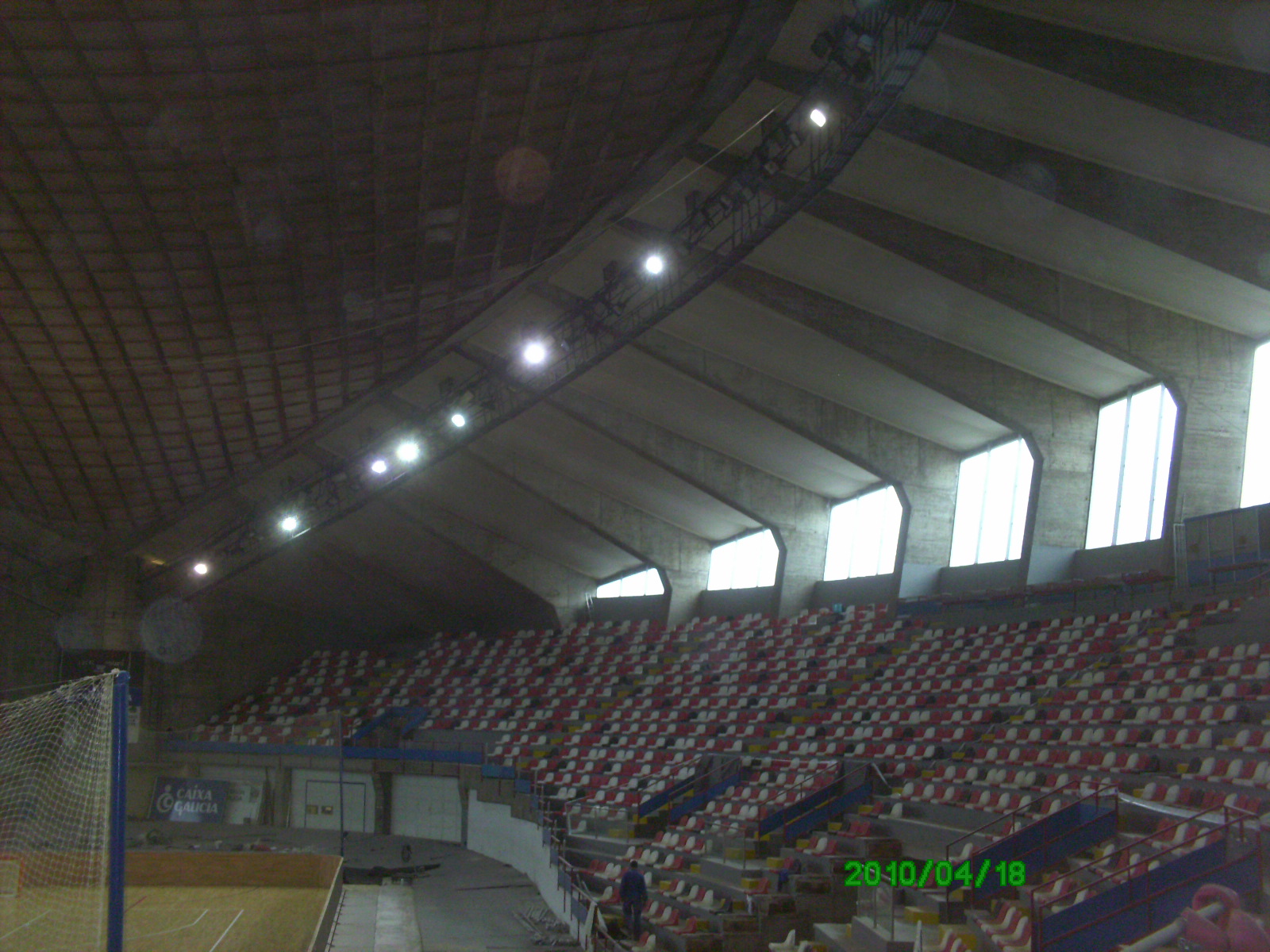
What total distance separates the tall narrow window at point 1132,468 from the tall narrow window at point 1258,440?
43.4 inches

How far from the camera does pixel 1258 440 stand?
59.3ft

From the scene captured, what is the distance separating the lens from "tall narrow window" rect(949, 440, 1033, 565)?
23547mm

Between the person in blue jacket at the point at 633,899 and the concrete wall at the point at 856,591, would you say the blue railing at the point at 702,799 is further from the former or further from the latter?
the concrete wall at the point at 856,591

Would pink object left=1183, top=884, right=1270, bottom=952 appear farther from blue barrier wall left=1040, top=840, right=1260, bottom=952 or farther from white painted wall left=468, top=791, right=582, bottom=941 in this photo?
white painted wall left=468, top=791, right=582, bottom=941

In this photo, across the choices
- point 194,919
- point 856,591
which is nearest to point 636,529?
point 856,591

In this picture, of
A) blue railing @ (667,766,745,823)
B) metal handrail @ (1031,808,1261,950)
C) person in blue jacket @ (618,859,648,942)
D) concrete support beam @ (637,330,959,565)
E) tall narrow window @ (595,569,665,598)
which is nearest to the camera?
metal handrail @ (1031,808,1261,950)

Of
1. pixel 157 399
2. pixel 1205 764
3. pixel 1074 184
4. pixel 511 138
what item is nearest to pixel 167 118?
pixel 511 138

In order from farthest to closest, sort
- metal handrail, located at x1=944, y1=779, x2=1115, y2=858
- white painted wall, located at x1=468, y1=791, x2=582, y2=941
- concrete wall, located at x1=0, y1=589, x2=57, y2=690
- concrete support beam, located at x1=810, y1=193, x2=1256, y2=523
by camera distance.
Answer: concrete wall, located at x1=0, y1=589, x2=57, y2=690
white painted wall, located at x1=468, y1=791, x2=582, y2=941
concrete support beam, located at x1=810, y1=193, x2=1256, y2=523
metal handrail, located at x1=944, y1=779, x2=1115, y2=858

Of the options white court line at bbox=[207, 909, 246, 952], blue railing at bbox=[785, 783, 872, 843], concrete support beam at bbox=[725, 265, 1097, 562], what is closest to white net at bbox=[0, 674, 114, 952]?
white court line at bbox=[207, 909, 246, 952]

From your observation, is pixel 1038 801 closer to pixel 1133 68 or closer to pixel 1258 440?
pixel 1133 68

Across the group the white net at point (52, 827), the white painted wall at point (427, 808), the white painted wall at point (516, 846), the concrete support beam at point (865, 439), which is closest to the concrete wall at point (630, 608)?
the white painted wall at point (427, 808)

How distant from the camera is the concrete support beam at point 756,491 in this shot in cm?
2683

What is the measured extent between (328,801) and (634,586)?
1029cm

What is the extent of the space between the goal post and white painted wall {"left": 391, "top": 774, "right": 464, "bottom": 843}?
404 inches
